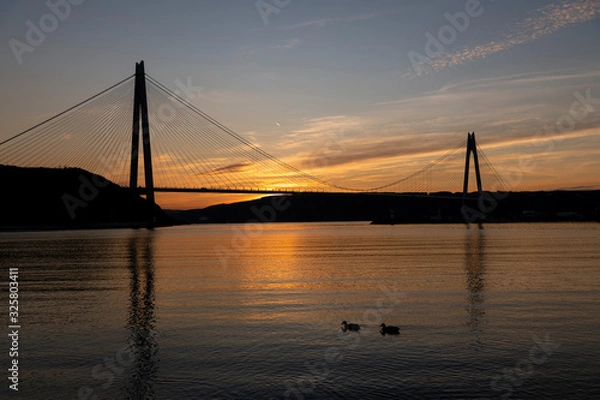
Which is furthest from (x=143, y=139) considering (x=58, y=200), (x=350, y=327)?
(x=350, y=327)

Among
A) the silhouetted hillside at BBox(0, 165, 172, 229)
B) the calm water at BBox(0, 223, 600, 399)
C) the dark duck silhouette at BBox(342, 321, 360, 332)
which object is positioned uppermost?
the silhouetted hillside at BBox(0, 165, 172, 229)

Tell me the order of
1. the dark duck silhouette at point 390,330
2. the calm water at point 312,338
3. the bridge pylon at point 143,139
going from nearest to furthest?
the calm water at point 312,338, the dark duck silhouette at point 390,330, the bridge pylon at point 143,139

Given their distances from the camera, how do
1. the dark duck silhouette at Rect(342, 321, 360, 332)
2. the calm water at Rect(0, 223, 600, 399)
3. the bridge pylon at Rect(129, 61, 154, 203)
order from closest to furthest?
1. the calm water at Rect(0, 223, 600, 399)
2. the dark duck silhouette at Rect(342, 321, 360, 332)
3. the bridge pylon at Rect(129, 61, 154, 203)

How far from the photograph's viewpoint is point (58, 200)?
129750 millimetres

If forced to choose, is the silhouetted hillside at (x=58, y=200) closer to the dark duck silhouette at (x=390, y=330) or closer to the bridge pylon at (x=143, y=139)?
the bridge pylon at (x=143, y=139)

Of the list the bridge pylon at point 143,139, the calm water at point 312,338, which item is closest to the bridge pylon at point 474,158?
the bridge pylon at point 143,139

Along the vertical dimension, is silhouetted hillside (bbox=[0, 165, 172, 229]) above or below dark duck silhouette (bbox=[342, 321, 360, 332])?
above

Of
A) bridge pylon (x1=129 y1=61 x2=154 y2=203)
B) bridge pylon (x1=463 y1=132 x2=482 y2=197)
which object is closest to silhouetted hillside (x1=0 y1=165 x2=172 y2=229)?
bridge pylon (x1=129 y1=61 x2=154 y2=203)

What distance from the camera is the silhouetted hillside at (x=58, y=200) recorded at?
126m

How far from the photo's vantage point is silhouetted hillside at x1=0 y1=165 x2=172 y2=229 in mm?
126375

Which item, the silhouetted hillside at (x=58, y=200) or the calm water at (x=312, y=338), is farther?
the silhouetted hillside at (x=58, y=200)

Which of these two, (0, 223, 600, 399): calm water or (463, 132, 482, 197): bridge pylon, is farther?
(463, 132, 482, 197): bridge pylon

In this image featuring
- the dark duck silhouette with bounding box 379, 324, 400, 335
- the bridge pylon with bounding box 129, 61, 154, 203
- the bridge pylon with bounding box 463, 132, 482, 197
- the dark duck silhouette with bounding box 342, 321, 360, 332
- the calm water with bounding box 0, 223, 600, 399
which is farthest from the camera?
the bridge pylon with bounding box 463, 132, 482, 197

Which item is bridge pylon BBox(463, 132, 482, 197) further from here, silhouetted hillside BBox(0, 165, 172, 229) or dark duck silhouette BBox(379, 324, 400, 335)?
dark duck silhouette BBox(379, 324, 400, 335)
